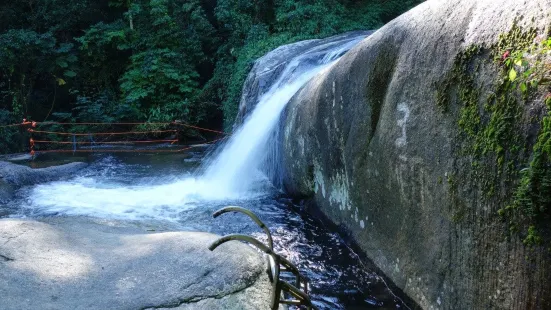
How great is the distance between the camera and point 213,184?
313 inches

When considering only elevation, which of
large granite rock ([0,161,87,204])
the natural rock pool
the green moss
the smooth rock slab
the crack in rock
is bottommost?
the natural rock pool

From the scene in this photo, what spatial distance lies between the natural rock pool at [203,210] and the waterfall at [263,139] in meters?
0.29

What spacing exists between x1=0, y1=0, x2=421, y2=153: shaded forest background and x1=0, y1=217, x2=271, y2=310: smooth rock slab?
10.5 meters

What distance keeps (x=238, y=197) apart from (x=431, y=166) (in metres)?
4.25

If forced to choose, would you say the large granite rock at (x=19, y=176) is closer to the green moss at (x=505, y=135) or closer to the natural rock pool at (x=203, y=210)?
the natural rock pool at (x=203, y=210)

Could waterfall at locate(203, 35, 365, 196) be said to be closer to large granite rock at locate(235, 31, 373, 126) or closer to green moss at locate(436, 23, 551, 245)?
large granite rock at locate(235, 31, 373, 126)

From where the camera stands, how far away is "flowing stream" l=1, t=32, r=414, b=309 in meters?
3.80

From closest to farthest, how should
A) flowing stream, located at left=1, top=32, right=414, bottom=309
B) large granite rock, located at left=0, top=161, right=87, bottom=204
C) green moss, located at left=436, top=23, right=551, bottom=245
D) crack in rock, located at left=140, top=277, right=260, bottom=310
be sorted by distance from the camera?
green moss, located at left=436, top=23, right=551, bottom=245, crack in rock, located at left=140, top=277, right=260, bottom=310, flowing stream, located at left=1, top=32, right=414, bottom=309, large granite rock, located at left=0, top=161, right=87, bottom=204

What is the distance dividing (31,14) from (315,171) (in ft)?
52.8

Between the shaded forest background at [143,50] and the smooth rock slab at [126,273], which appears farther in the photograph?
the shaded forest background at [143,50]

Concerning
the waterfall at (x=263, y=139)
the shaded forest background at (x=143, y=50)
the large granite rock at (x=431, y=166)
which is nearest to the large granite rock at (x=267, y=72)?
the waterfall at (x=263, y=139)

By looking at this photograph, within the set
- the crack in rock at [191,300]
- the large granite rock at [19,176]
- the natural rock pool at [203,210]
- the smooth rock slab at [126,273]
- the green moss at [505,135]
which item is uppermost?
the green moss at [505,135]

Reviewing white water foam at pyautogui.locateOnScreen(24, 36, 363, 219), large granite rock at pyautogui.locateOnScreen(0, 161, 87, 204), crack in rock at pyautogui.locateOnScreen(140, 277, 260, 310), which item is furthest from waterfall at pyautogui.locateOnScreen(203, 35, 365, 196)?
crack in rock at pyautogui.locateOnScreen(140, 277, 260, 310)

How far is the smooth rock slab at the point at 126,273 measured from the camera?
226 cm
